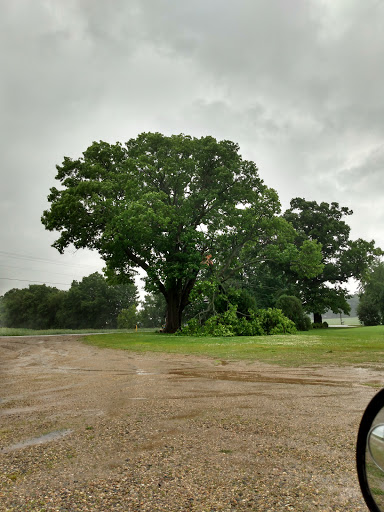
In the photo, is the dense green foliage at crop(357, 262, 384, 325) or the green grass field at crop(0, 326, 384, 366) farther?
the dense green foliage at crop(357, 262, 384, 325)

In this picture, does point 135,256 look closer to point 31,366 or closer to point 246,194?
point 246,194

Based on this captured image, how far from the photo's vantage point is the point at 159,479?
8.24ft

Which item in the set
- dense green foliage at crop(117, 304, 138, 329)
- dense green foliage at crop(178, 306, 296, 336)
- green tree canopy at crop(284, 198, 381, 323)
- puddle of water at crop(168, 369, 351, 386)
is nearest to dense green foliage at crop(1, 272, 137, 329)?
dense green foliage at crop(117, 304, 138, 329)

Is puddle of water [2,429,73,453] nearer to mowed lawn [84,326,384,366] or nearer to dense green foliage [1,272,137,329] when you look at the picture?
mowed lawn [84,326,384,366]

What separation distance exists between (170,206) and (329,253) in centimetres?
2781

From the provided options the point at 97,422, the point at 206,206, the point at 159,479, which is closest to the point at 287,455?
the point at 159,479

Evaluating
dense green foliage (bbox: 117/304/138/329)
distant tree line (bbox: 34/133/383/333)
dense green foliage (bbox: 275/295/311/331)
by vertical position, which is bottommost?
dense green foliage (bbox: 117/304/138/329)

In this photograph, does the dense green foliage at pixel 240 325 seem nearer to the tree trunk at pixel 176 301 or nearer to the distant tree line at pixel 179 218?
the distant tree line at pixel 179 218

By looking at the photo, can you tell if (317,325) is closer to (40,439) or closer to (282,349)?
(282,349)

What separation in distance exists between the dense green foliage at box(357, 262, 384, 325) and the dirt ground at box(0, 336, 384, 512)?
48.5 meters

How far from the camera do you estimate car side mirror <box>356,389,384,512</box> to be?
149cm

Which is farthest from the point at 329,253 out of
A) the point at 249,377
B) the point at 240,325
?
the point at 249,377

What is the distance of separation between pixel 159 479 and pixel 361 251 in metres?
44.3

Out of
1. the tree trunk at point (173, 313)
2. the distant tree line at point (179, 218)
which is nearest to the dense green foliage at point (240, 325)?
the distant tree line at point (179, 218)
